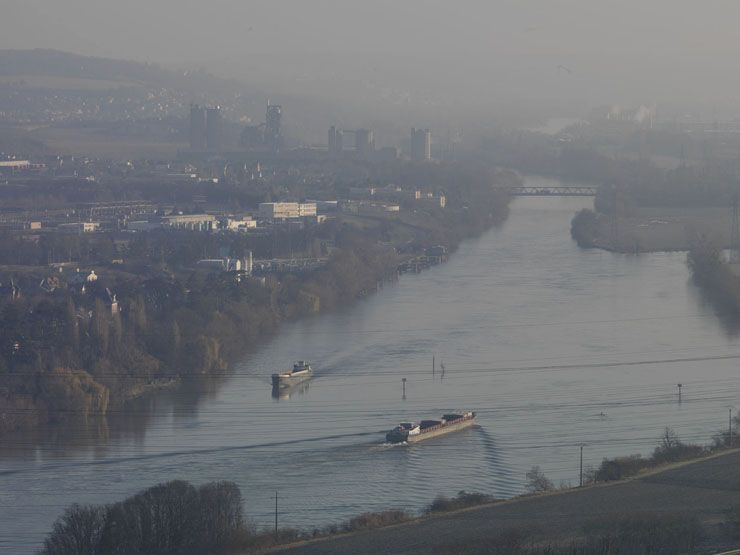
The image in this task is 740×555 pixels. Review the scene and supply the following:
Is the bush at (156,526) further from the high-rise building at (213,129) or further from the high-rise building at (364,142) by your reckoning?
the high-rise building at (213,129)

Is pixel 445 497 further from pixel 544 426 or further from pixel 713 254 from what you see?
pixel 713 254

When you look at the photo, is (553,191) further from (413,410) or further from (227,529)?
(227,529)

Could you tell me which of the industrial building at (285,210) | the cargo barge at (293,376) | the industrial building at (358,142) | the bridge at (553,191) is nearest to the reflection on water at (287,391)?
the cargo barge at (293,376)

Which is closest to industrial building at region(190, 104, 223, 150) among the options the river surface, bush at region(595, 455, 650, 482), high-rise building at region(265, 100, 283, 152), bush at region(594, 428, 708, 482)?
high-rise building at region(265, 100, 283, 152)

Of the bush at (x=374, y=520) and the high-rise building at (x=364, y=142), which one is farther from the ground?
the high-rise building at (x=364, y=142)

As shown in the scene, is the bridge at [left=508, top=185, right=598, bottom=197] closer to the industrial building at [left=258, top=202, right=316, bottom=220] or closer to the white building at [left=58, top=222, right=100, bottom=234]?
the industrial building at [left=258, top=202, right=316, bottom=220]

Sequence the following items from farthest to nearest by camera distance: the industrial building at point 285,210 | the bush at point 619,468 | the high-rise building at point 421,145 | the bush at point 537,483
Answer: the high-rise building at point 421,145, the industrial building at point 285,210, the bush at point 619,468, the bush at point 537,483

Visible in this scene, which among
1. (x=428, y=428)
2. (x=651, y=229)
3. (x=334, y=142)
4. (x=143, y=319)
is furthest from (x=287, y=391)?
(x=334, y=142)

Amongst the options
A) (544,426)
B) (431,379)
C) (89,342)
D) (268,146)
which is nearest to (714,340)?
(431,379)
